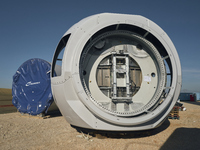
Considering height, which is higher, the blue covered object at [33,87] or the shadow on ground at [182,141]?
the blue covered object at [33,87]

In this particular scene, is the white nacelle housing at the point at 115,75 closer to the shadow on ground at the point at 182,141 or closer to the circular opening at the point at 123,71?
the circular opening at the point at 123,71

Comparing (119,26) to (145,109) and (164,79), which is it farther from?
(145,109)

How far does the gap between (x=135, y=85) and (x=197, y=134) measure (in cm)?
211

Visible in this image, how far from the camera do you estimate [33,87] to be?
7941mm

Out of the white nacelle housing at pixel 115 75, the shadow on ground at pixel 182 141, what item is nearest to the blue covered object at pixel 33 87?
the white nacelle housing at pixel 115 75

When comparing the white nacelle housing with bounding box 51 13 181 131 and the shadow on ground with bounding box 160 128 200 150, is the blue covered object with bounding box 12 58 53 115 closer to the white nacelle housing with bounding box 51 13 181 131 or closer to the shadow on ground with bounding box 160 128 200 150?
the white nacelle housing with bounding box 51 13 181 131

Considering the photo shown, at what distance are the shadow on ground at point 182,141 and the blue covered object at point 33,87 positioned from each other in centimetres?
519

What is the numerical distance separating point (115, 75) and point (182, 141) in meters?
2.22

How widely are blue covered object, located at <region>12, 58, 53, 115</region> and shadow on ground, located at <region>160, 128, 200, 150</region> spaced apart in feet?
17.0

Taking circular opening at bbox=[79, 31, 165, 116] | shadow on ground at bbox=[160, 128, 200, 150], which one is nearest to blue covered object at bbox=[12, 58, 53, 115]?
circular opening at bbox=[79, 31, 165, 116]

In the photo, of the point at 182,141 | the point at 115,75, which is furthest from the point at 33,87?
the point at 182,141

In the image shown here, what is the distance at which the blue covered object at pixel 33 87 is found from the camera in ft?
24.5

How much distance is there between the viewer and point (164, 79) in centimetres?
417

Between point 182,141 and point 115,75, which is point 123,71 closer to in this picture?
point 115,75
